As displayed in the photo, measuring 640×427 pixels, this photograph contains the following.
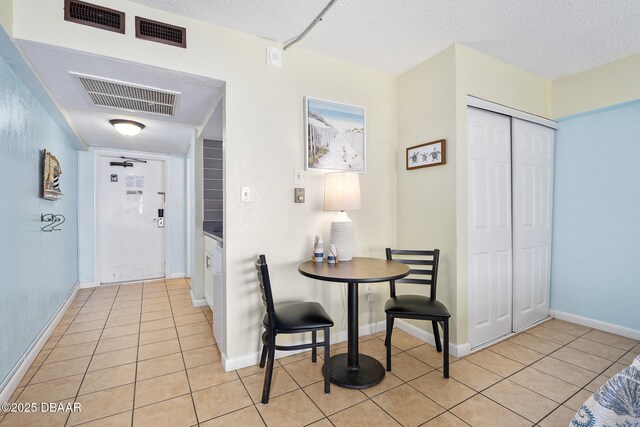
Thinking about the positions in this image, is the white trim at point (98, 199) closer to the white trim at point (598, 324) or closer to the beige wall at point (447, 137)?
the beige wall at point (447, 137)

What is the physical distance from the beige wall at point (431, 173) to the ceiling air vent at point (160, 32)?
1905mm

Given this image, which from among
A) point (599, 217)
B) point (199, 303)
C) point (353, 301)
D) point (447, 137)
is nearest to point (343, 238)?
point (353, 301)

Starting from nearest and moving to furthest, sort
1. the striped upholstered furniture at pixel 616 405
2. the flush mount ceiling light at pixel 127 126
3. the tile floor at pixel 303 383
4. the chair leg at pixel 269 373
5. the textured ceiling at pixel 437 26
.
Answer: the striped upholstered furniture at pixel 616 405 < the tile floor at pixel 303 383 < the chair leg at pixel 269 373 < the textured ceiling at pixel 437 26 < the flush mount ceiling light at pixel 127 126

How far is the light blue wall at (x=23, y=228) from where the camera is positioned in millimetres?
1852

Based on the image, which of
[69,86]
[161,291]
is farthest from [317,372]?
[161,291]

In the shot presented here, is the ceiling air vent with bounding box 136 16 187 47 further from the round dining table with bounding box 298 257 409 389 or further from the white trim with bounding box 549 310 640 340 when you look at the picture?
the white trim with bounding box 549 310 640 340

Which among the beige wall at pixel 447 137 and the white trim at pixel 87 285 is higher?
the beige wall at pixel 447 137

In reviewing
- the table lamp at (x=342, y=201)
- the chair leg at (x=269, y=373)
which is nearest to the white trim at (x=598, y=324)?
the table lamp at (x=342, y=201)

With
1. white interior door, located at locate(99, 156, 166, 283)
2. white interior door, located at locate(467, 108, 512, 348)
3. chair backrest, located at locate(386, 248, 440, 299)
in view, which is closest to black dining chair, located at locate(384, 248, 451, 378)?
chair backrest, located at locate(386, 248, 440, 299)

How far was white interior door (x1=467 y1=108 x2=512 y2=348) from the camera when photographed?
8.02ft

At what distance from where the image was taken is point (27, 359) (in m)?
2.15

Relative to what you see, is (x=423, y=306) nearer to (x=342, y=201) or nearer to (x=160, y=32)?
(x=342, y=201)

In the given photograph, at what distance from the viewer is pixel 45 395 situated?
1.85 m

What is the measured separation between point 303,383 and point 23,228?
7.60 feet
